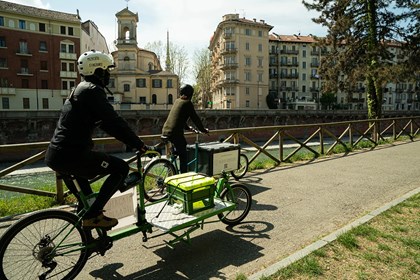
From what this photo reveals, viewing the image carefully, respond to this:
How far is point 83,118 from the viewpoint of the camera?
309 centimetres

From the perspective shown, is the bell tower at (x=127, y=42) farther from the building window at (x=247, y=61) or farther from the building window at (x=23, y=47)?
the building window at (x=247, y=61)

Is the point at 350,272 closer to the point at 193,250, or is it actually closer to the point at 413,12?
the point at 193,250

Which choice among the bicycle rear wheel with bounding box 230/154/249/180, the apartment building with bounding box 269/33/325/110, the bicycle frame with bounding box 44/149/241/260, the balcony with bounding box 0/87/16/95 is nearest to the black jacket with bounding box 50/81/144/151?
the bicycle frame with bounding box 44/149/241/260

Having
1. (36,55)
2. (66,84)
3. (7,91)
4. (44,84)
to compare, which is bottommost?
(7,91)

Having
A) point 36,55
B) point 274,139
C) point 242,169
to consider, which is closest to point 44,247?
point 242,169

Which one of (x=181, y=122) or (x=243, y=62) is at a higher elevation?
(x=243, y=62)

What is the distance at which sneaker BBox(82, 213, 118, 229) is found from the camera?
10.5ft

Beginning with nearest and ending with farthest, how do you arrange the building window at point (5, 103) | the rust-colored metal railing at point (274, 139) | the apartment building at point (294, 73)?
the rust-colored metal railing at point (274, 139), the building window at point (5, 103), the apartment building at point (294, 73)

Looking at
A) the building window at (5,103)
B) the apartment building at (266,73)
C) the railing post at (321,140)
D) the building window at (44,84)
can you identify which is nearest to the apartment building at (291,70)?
the apartment building at (266,73)

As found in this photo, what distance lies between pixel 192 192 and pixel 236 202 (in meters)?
0.97

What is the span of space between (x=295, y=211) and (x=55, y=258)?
372 cm

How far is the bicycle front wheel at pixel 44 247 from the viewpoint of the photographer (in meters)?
2.88

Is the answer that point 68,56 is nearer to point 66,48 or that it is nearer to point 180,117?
point 66,48

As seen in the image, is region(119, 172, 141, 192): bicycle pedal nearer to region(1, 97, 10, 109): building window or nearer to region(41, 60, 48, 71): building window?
region(1, 97, 10, 109): building window
